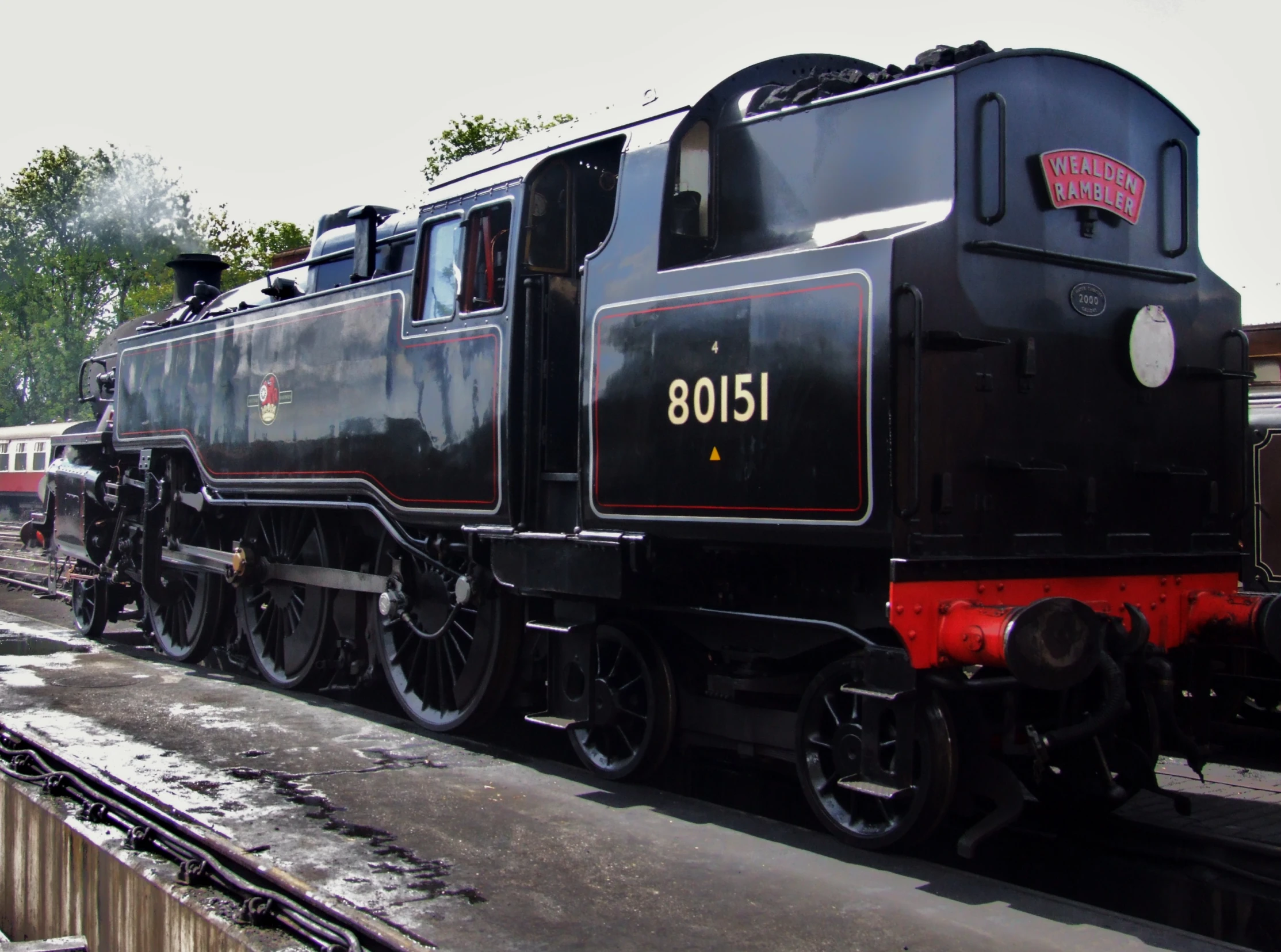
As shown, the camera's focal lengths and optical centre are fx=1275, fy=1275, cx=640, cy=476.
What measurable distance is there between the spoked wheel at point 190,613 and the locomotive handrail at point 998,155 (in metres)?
6.98

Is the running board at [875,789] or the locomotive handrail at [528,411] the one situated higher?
the locomotive handrail at [528,411]

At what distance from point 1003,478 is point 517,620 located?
2990 mm

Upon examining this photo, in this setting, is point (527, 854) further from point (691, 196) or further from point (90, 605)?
point (90, 605)

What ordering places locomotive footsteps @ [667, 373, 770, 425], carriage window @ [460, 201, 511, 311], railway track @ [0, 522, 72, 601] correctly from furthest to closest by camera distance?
railway track @ [0, 522, 72, 601]
carriage window @ [460, 201, 511, 311]
locomotive footsteps @ [667, 373, 770, 425]

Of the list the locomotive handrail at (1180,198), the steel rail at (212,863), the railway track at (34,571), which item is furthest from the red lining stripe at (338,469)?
the railway track at (34,571)

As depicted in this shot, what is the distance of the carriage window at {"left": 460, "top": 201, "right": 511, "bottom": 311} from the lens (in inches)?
259

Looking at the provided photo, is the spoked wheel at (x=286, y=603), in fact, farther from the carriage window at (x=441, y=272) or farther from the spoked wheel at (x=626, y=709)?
the spoked wheel at (x=626, y=709)

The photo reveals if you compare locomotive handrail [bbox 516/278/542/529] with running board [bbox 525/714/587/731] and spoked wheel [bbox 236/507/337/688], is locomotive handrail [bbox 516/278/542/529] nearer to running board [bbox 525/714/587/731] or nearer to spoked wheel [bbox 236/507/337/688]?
running board [bbox 525/714/587/731]

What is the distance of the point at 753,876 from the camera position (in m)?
4.43

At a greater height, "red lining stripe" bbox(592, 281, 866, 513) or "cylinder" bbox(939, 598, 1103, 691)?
"red lining stripe" bbox(592, 281, 866, 513)

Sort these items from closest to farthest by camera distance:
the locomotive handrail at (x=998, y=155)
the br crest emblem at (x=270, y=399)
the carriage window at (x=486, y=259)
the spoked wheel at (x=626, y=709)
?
the locomotive handrail at (x=998, y=155) → the spoked wheel at (x=626, y=709) → the carriage window at (x=486, y=259) → the br crest emblem at (x=270, y=399)

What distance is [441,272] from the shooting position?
273 inches

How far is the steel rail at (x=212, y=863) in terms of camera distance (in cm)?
381

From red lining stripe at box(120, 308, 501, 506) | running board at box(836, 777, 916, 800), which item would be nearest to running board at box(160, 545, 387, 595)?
red lining stripe at box(120, 308, 501, 506)
